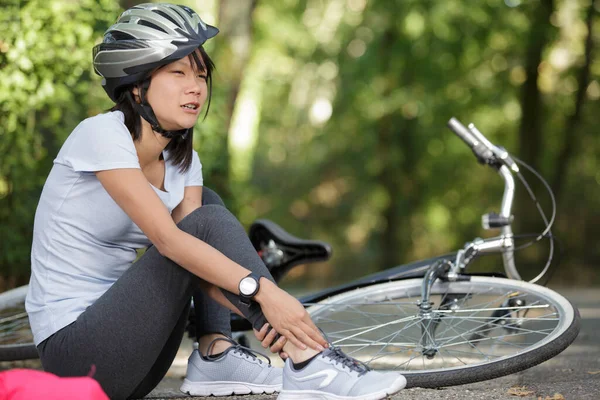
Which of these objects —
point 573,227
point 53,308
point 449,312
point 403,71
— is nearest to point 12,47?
point 53,308

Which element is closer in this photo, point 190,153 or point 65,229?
point 65,229

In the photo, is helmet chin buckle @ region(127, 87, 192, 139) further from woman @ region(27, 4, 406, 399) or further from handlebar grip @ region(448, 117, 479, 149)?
handlebar grip @ region(448, 117, 479, 149)

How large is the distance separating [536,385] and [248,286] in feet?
4.43

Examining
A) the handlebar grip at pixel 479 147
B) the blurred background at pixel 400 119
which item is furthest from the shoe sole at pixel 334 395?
the blurred background at pixel 400 119

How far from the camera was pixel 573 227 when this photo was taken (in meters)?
14.6

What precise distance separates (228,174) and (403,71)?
7.07m

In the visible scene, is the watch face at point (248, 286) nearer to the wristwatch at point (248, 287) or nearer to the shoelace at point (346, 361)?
the wristwatch at point (248, 287)

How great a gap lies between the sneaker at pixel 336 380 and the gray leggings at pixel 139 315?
0.20 meters

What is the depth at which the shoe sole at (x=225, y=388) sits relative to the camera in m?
3.07

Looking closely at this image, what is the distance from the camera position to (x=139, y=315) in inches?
105

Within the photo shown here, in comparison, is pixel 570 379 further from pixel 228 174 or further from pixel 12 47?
pixel 228 174

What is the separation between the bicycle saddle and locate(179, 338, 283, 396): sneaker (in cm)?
85

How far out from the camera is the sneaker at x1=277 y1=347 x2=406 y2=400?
8.21 feet

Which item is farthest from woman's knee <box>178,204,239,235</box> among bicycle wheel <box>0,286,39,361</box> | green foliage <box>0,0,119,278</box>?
green foliage <box>0,0,119,278</box>
